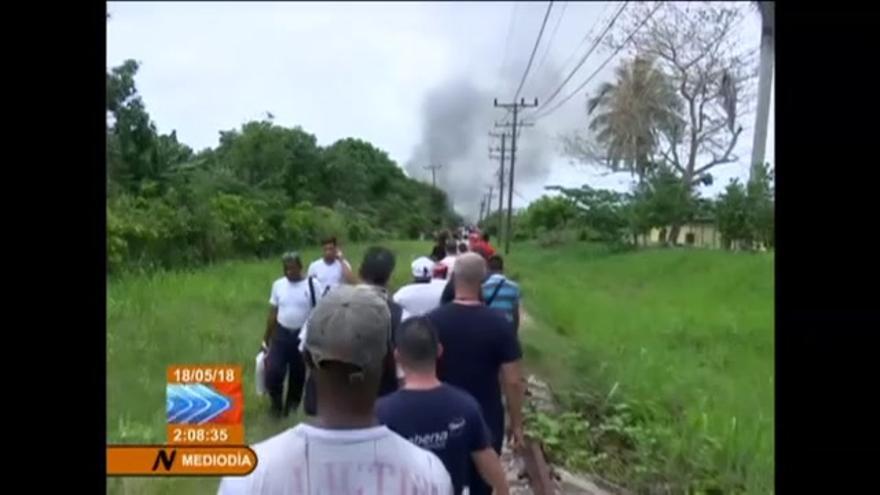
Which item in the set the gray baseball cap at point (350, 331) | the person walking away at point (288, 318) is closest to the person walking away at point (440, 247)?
the person walking away at point (288, 318)

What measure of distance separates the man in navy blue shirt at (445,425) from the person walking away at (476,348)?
82cm

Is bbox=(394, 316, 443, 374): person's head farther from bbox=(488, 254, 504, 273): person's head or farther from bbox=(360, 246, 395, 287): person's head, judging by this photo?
bbox=(488, 254, 504, 273): person's head

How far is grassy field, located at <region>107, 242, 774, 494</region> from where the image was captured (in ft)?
Answer: 10.2

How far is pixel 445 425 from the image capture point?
259cm

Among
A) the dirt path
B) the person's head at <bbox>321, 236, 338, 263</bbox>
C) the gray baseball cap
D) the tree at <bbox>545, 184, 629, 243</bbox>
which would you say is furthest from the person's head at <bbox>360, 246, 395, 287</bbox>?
the gray baseball cap

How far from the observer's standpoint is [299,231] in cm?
361

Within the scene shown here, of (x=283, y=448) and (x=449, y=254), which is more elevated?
(x=449, y=254)

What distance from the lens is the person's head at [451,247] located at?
403cm

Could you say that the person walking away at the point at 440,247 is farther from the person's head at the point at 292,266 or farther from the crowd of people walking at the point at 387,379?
the person's head at the point at 292,266

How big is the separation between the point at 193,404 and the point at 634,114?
1839 mm

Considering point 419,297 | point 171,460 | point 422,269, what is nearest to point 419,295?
point 419,297

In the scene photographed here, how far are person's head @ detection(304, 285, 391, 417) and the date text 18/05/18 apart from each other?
36.5 inches

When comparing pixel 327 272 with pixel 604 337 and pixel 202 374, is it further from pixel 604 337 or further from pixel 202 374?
pixel 604 337
